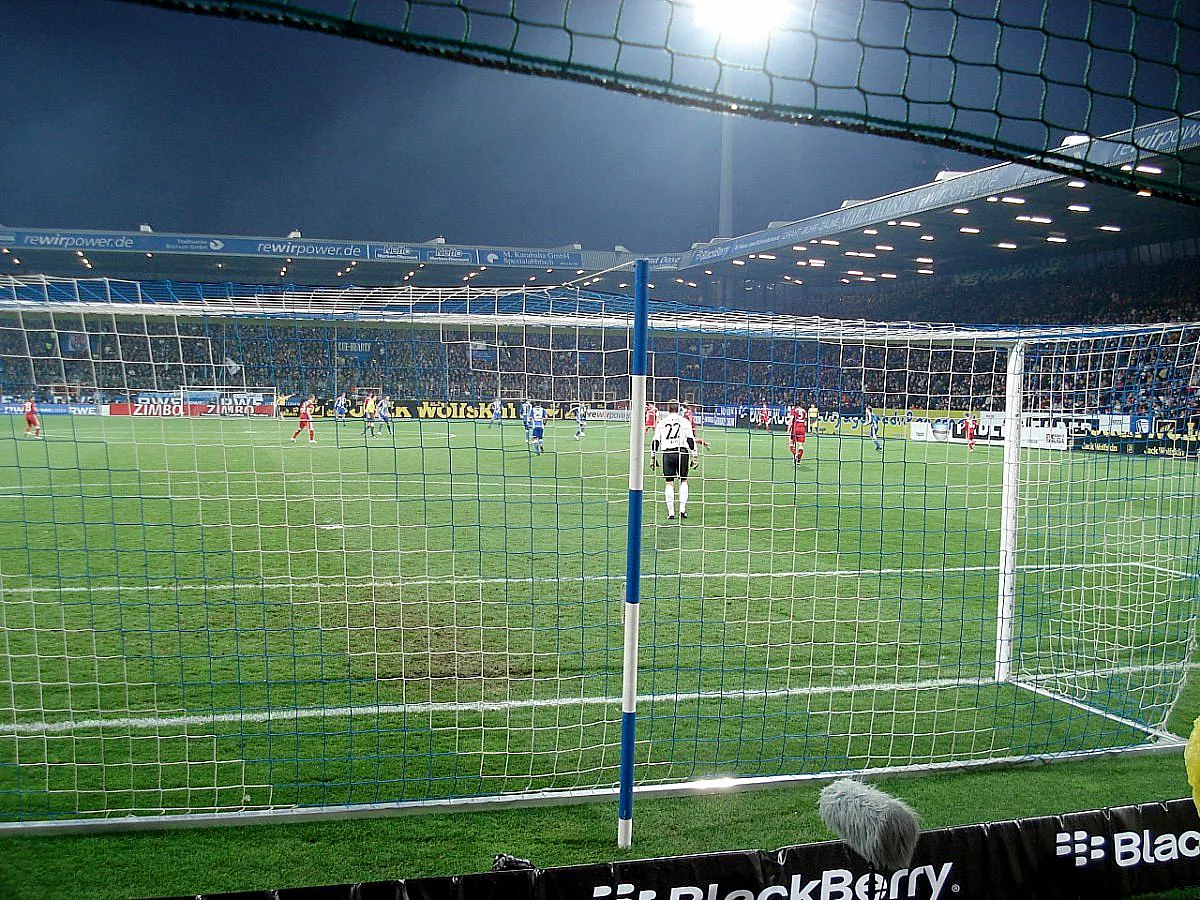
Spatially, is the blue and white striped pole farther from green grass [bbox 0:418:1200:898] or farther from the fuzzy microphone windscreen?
the fuzzy microphone windscreen

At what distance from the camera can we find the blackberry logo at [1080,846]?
11.8ft

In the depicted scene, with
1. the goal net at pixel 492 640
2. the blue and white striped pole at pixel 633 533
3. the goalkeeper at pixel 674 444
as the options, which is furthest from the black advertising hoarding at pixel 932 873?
the goalkeeper at pixel 674 444

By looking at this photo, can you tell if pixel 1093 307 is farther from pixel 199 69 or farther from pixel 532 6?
pixel 199 69

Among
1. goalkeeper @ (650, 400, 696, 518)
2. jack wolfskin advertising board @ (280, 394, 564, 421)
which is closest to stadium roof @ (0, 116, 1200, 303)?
goalkeeper @ (650, 400, 696, 518)

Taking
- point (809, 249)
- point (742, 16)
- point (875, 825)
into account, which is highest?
point (742, 16)

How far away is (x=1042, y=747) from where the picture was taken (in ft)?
17.1

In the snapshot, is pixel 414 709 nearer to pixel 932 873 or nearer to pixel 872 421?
pixel 932 873

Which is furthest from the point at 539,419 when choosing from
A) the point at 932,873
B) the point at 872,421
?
the point at 932,873

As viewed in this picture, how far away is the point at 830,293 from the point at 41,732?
47.1 metres

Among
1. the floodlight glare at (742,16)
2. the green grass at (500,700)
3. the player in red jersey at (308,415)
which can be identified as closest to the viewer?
the green grass at (500,700)

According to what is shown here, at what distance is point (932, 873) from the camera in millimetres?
3436

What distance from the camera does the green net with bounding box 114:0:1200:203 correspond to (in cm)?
239

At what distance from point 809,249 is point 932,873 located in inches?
1362

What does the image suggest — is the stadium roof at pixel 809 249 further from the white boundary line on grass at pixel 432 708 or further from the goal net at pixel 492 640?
the white boundary line on grass at pixel 432 708
